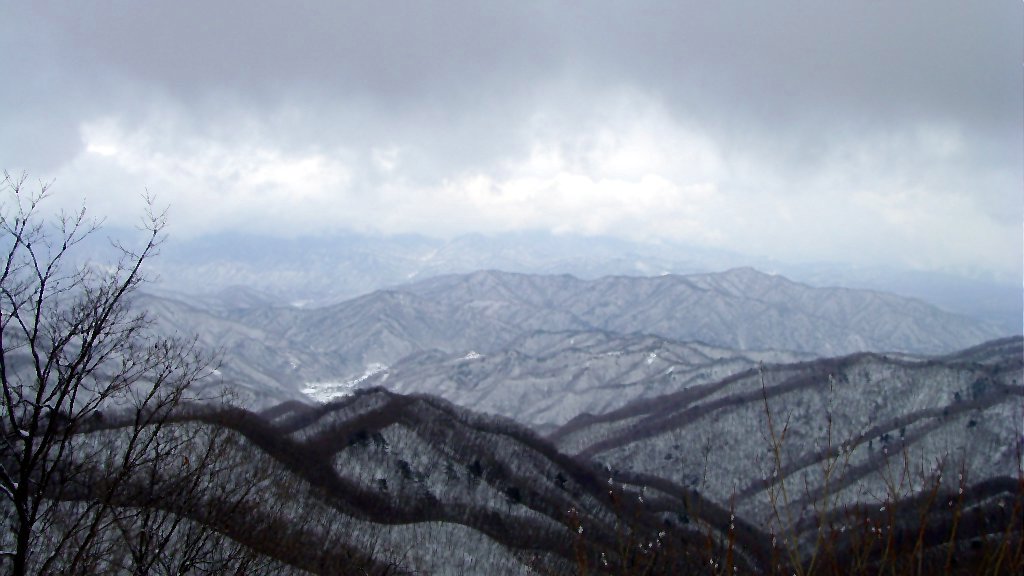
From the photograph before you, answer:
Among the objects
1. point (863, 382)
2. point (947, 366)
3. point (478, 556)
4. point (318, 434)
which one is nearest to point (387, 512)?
point (478, 556)

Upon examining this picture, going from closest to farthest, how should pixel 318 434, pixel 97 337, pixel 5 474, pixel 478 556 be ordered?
pixel 5 474 → pixel 97 337 → pixel 478 556 → pixel 318 434

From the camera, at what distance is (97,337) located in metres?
12.4

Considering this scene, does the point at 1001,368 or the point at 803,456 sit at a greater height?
the point at 1001,368

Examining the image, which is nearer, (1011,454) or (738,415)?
(1011,454)

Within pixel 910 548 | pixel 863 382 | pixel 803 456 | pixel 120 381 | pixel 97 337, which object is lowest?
pixel 803 456

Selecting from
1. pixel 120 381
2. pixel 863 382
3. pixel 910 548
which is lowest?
pixel 863 382

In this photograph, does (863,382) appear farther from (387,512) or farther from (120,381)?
(120,381)

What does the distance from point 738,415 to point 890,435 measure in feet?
114

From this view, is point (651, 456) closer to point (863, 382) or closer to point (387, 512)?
point (863, 382)

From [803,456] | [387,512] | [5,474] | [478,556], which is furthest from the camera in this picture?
[803,456]

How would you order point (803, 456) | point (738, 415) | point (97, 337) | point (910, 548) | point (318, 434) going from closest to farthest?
point (910, 548) → point (97, 337) → point (318, 434) → point (803, 456) → point (738, 415)

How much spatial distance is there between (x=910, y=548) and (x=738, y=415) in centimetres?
18543

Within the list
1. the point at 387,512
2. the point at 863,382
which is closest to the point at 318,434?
the point at 387,512

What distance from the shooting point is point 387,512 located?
8212cm
